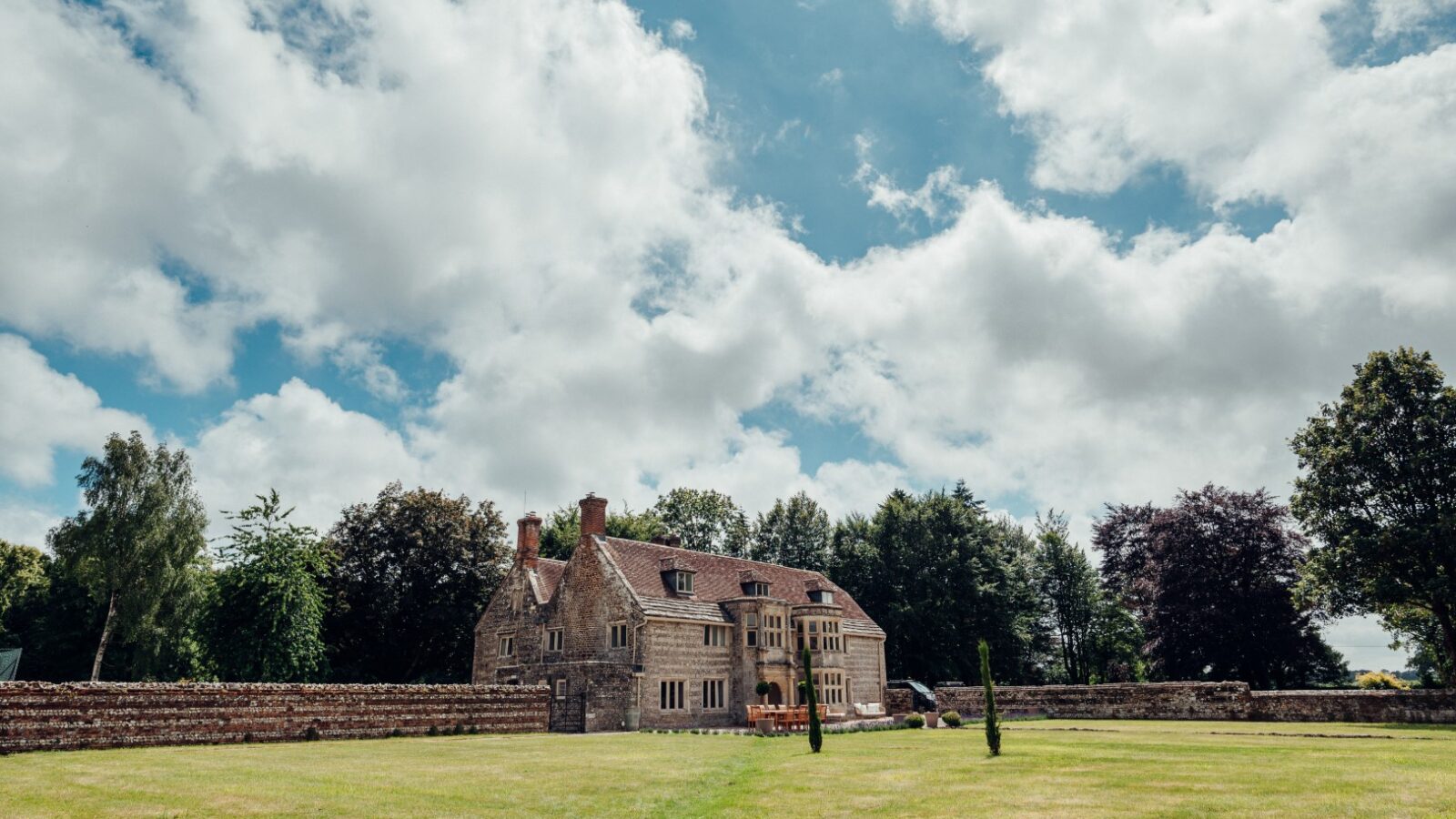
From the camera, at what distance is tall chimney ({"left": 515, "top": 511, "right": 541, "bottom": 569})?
4759cm

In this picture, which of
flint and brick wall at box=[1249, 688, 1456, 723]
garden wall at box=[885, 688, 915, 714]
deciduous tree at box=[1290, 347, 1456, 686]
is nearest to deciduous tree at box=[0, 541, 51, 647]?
garden wall at box=[885, 688, 915, 714]

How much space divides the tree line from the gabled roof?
32.7 ft

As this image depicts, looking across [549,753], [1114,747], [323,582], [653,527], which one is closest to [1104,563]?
[653,527]

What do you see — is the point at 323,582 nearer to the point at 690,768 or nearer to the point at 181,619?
the point at 181,619

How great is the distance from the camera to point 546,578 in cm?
4738

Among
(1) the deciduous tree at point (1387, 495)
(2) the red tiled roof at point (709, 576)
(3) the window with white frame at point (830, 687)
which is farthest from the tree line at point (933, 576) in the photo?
(3) the window with white frame at point (830, 687)

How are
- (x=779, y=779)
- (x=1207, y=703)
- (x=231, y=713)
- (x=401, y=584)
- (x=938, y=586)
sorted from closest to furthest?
(x=779, y=779) → (x=231, y=713) → (x=1207, y=703) → (x=401, y=584) → (x=938, y=586)

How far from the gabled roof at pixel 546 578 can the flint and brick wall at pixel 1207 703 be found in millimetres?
21485

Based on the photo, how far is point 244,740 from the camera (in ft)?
84.2

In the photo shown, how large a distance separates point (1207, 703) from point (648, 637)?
2379 cm

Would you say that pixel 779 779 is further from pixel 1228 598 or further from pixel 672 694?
pixel 1228 598

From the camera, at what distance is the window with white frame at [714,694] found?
41938 millimetres

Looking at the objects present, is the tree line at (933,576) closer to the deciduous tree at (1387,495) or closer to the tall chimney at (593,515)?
the deciduous tree at (1387,495)

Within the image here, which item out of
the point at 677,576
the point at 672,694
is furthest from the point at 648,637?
the point at 677,576
